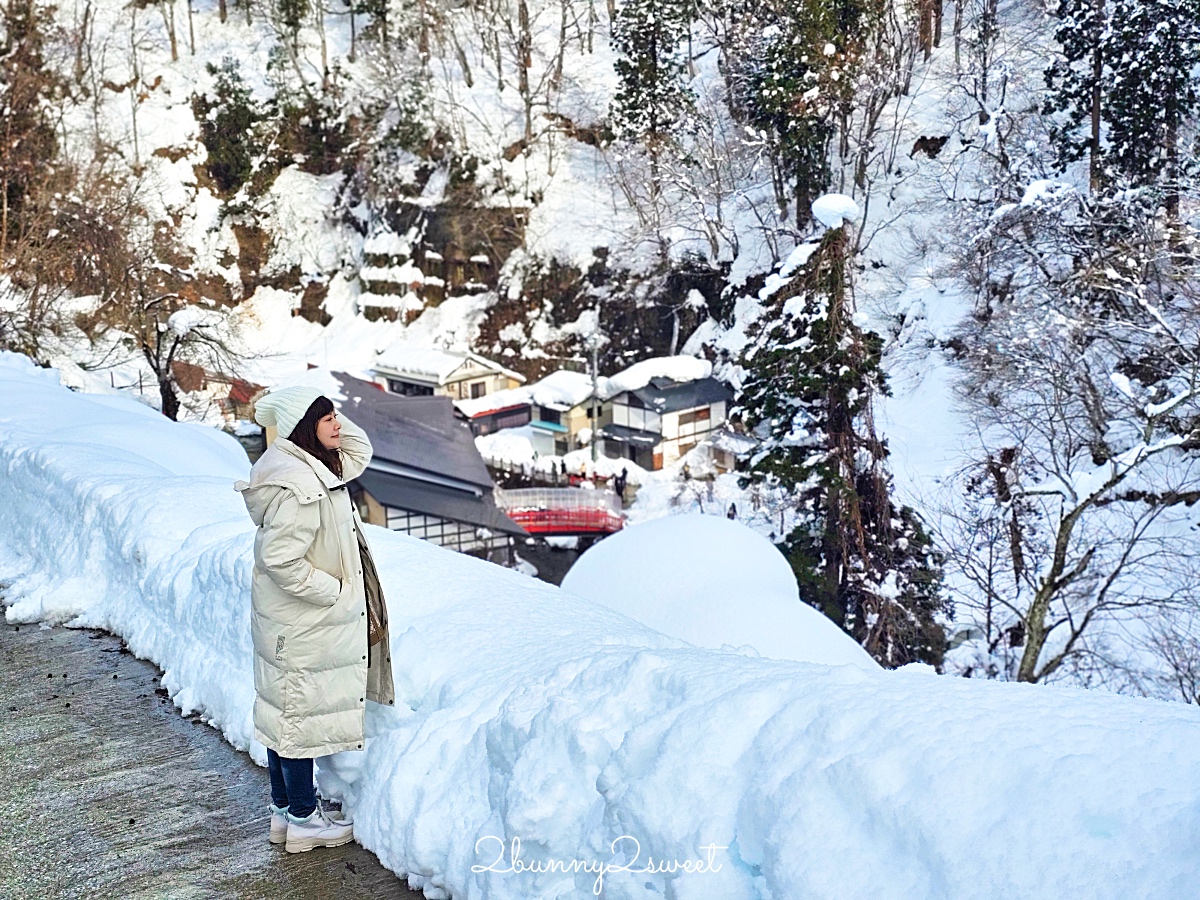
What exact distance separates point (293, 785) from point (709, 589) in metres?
4.10

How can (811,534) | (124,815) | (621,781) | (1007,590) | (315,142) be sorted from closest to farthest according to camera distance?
(621,781) → (124,815) → (811,534) → (1007,590) → (315,142)

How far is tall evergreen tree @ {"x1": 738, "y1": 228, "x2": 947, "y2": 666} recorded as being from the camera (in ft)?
44.3

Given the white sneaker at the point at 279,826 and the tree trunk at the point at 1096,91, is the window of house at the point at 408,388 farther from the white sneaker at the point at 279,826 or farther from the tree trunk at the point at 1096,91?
the white sneaker at the point at 279,826

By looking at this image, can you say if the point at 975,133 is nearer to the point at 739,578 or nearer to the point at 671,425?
the point at 671,425

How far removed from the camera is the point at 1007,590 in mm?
15500

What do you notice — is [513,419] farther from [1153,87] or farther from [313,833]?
[313,833]

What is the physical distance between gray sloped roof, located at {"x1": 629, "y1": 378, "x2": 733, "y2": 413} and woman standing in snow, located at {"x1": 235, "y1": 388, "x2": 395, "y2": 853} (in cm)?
2190

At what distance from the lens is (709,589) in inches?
269

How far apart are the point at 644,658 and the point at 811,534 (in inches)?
461

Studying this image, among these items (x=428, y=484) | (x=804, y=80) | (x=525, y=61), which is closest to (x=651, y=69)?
(x=525, y=61)

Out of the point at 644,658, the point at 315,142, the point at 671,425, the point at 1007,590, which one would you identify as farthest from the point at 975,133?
the point at 644,658

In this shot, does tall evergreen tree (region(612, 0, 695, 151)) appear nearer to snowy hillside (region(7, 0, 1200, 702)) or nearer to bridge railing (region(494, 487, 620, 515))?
snowy hillside (region(7, 0, 1200, 702))

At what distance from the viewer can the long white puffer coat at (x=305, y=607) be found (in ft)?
9.14

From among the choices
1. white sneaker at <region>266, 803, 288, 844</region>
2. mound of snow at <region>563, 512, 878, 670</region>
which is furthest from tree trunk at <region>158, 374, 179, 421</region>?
white sneaker at <region>266, 803, 288, 844</region>
